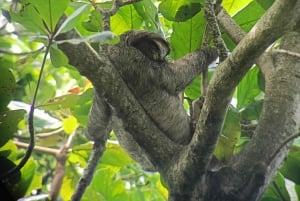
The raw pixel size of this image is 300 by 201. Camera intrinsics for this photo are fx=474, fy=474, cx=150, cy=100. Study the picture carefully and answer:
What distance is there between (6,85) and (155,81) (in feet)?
1.90

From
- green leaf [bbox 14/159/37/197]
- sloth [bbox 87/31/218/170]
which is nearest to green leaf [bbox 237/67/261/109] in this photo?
sloth [bbox 87/31/218/170]

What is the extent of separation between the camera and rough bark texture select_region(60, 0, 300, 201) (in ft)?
4.15

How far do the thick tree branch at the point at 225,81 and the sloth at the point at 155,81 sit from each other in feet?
1.33

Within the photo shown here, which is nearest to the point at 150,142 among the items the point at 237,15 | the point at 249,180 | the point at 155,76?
the point at 249,180

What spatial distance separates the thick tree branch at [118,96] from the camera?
131 centimetres

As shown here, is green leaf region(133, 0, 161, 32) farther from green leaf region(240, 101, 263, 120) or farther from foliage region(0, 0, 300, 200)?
green leaf region(240, 101, 263, 120)

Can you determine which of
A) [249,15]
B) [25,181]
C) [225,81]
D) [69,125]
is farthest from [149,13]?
[69,125]

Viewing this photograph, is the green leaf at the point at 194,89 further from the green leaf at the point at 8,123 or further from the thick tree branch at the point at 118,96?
the green leaf at the point at 8,123

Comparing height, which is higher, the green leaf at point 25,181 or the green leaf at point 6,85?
the green leaf at point 6,85

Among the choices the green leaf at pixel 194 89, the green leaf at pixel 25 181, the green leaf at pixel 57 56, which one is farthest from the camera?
the green leaf at pixel 194 89

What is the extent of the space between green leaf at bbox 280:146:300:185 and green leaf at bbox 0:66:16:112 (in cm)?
92

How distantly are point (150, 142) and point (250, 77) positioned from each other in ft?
2.21

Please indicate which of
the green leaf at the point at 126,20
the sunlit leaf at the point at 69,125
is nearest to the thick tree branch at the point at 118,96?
the green leaf at the point at 126,20

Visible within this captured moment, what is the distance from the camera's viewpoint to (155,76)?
5.92 feet
